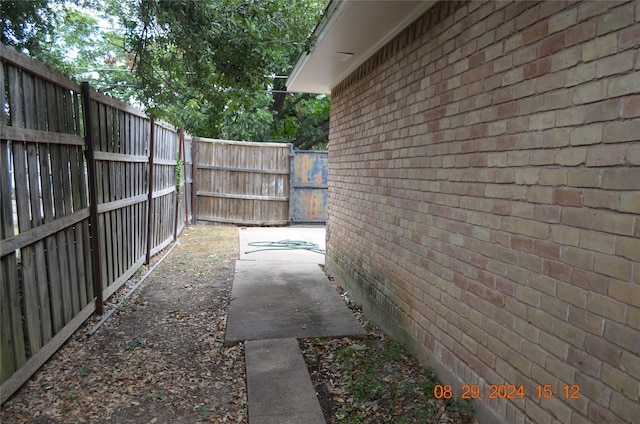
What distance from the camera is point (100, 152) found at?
171 inches

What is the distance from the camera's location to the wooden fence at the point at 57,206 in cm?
270

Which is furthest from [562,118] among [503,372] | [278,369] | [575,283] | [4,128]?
[4,128]

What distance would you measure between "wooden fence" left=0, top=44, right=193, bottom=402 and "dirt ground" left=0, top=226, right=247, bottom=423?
0.18 meters

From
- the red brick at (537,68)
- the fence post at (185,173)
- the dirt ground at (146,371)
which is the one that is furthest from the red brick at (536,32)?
the fence post at (185,173)

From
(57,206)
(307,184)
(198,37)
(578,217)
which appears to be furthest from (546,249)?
(307,184)

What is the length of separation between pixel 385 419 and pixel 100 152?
373cm

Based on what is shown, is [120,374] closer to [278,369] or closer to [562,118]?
[278,369]

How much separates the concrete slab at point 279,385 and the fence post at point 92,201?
5.63 ft

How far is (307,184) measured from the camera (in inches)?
454

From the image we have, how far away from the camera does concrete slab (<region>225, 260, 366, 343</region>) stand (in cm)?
414

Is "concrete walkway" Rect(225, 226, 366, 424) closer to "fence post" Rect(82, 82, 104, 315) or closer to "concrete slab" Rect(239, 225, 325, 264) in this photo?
"concrete slab" Rect(239, 225, 325, 264)

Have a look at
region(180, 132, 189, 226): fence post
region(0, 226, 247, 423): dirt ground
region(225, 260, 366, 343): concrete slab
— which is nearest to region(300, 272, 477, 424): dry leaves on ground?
region(225, 260, 366, 343): concrete slab

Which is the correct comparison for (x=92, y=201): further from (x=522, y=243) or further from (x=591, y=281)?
(x=591, y=281)
